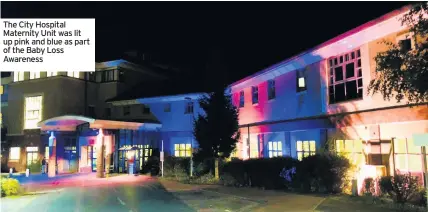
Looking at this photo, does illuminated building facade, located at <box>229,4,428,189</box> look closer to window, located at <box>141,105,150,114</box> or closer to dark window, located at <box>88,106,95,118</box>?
window, located at <box>141,105,150,114</box>

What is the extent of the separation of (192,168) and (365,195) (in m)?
10.7

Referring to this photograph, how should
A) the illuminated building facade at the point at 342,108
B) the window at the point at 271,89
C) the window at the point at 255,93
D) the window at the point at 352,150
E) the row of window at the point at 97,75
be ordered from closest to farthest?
the illuminated building facade at the point at 342,108, the window at the point at 352,150, the window at the point at 271,89, the window at the point at 255,93, the row of window at the point at 97,75

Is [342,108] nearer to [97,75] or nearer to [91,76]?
[91,76]

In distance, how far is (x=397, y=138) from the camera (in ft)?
40.5

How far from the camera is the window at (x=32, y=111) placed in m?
30.1

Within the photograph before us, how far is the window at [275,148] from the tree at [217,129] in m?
2.02

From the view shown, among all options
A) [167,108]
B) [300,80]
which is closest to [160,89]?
[167,108]

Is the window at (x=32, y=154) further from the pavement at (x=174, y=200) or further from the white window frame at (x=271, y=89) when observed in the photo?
the white window frame at (x=271, y=89)

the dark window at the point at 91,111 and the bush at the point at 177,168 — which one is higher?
the dark window at the point at 91,111

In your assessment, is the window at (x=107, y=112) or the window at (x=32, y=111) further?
the window at (x=107, y=112)

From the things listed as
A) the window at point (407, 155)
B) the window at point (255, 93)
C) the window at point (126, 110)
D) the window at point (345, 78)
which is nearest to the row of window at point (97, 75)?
the window at point (126, 110)

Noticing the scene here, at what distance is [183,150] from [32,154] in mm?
12718

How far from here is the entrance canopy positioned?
77.5 ft

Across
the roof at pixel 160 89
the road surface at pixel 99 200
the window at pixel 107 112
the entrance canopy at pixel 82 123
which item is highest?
the roof at pixel 160 89
